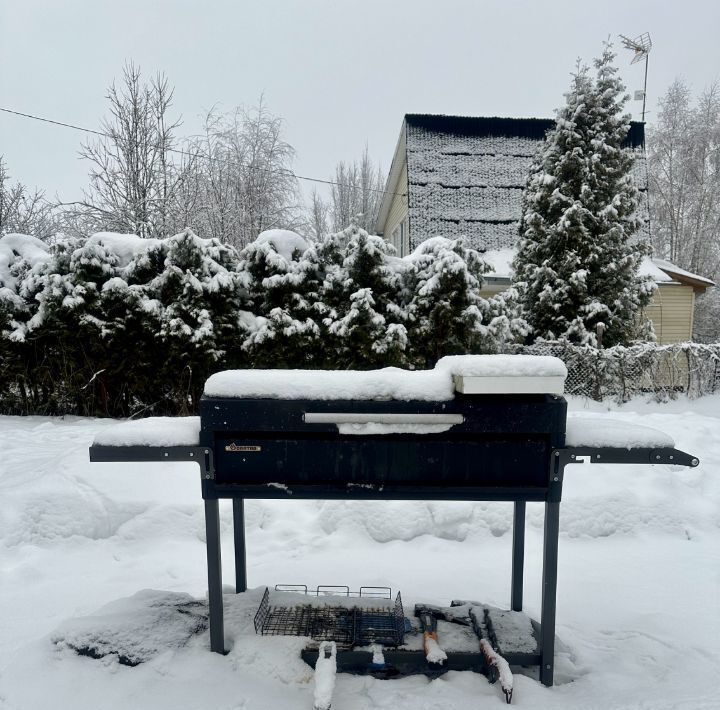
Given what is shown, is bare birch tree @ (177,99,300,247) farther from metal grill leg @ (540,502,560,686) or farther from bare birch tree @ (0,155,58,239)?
metal grill leg @ (540,502,560,686)

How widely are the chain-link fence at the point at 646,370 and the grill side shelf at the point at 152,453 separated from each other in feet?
27.2

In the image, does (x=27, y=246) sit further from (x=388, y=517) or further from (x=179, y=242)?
(x=388, y=517)

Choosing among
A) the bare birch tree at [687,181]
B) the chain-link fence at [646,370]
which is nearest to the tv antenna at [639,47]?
the bare birch tree at [687,181]

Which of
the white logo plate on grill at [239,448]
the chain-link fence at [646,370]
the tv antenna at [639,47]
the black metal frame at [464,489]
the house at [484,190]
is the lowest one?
the chain-link fence at [646,370]

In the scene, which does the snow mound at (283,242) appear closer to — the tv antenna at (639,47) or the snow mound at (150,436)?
the snow mound at (150,436)

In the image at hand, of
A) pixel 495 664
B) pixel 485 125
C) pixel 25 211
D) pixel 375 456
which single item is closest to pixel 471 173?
pixel 485 125

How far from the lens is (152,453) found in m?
2.23

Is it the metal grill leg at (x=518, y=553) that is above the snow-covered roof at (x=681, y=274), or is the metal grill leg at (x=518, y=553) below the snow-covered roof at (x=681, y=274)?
below

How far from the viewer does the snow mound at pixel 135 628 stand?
2479 mm

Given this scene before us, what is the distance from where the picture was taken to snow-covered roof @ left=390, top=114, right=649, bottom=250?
1420 cm

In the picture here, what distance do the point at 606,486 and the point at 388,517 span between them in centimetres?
198

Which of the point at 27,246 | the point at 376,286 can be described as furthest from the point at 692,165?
the point at 27,246

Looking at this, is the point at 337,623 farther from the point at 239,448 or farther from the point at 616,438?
the point at 616,438

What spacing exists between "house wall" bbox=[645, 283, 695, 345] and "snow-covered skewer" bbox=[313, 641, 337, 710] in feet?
45.1
